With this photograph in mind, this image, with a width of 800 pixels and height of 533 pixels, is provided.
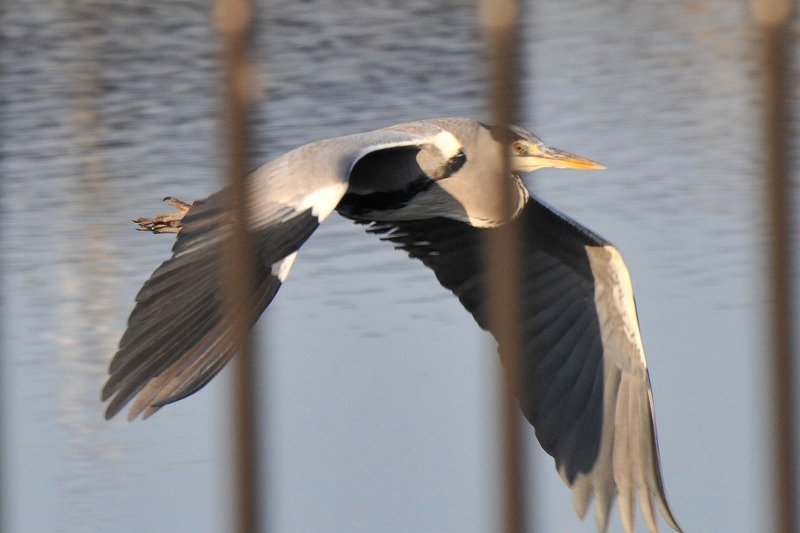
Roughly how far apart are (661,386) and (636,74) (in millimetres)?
3798

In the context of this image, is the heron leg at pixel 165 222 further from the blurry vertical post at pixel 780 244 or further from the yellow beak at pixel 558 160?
the blurry vertical post at pixel 780 244

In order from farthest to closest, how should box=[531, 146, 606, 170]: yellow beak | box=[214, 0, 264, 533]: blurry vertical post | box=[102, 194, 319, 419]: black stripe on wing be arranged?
1. box=[531, 146, 606, 170]: yellow beak
2. box=[102, 194, 319, 419]: black stripe on wing
3. box=[214, 0, 264, 533]: blurry vertical post

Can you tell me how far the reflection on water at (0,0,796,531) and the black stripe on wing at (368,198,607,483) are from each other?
7.1 inches

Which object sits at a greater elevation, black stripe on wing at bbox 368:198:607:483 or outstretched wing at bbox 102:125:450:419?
outstretched wing at bbox 102:125:450:419

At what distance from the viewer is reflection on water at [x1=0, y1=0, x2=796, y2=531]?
4.21m

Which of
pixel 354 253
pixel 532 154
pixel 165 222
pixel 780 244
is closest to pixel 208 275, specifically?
pixel 780 244

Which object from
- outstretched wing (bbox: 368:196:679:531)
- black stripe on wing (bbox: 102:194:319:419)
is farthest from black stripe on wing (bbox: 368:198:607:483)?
black stripe on wing (bbox: 102:194:319:419)

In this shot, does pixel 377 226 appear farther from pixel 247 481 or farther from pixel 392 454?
pixel 247 481

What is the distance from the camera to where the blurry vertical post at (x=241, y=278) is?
4.80 ft

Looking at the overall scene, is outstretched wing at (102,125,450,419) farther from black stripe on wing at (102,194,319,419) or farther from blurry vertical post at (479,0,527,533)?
blurry vertical post at (479,0,527,533)

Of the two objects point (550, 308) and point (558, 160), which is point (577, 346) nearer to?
point (550, 308)

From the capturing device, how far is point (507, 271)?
5.07 feet

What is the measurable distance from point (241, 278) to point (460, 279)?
8.15ft

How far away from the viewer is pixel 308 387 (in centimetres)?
480
